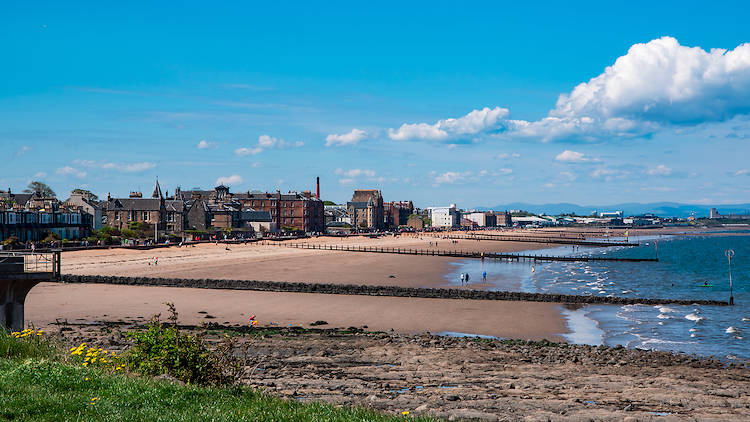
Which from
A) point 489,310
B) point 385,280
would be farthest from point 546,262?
point 489,310

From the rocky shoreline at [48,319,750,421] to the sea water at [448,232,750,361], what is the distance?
4.85 m

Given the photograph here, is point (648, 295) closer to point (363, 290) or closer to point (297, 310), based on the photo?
point (363, 290)

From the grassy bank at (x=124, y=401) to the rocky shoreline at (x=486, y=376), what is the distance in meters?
2.56

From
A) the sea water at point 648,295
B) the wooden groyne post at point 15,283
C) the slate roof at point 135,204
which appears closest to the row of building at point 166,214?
the slate roof at point 135,204

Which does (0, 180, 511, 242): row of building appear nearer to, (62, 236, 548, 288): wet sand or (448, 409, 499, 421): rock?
(62, 236, 548, 288): wet sand

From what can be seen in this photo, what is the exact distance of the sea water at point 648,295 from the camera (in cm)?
2903

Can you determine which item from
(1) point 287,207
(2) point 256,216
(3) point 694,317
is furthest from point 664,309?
(1) point 287,207

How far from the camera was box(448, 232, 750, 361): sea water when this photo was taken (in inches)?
1143

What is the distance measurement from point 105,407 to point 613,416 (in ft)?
39.1

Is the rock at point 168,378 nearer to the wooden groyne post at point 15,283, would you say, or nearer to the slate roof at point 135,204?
the wooden groyne post at point 15,283

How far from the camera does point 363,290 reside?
48656 mm

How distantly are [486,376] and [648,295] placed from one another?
35.2m

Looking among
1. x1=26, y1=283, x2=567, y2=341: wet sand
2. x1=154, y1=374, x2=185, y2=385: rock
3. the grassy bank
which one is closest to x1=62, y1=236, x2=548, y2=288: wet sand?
x1=26, y1=283, x2=567, y2=341: wet sand

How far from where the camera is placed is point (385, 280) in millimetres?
57656
